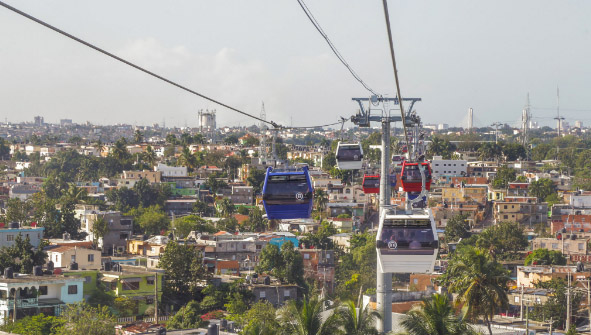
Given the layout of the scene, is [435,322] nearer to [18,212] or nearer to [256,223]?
[18,212]

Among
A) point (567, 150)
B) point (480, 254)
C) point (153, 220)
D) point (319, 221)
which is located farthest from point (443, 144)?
point (480, 254)

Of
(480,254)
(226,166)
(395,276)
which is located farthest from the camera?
(226,166)

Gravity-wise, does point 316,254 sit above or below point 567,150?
below

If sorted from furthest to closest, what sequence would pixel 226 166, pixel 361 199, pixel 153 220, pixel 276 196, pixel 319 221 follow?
1. pixel 226 166
2. pixel 361 199
3. pixel 319 221
4. pixel 153 220
5. pixel 276 196

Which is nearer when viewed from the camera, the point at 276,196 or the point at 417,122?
the point at 276,196

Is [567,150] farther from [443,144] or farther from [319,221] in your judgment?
[319,221]

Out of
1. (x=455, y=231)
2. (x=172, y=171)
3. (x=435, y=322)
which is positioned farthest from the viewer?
(x=172, y=171)

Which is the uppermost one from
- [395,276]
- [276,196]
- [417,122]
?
[417,122]

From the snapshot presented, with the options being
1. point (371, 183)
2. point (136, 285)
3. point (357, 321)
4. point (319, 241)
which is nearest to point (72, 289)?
point (136, 285)
